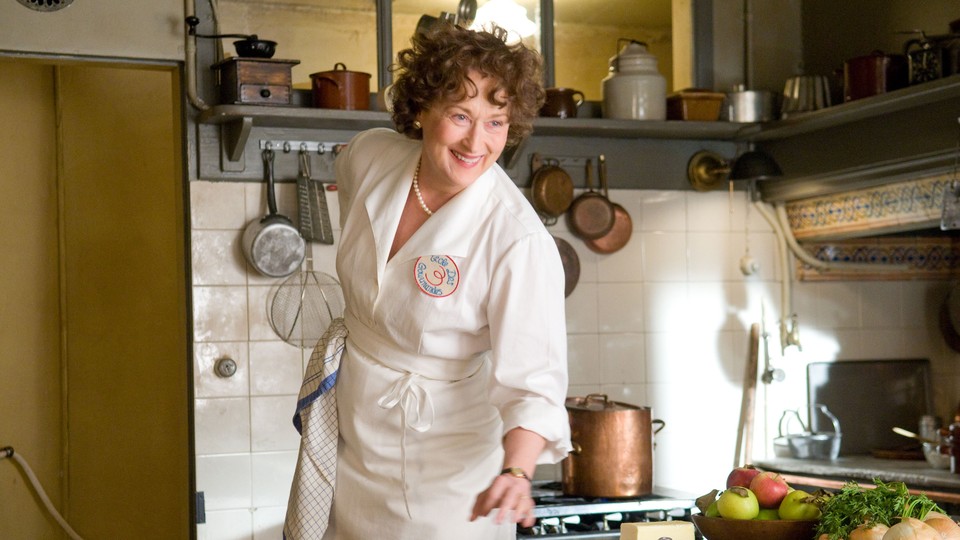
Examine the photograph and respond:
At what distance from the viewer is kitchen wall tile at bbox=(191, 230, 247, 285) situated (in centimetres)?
338

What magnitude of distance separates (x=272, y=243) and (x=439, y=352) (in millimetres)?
1676

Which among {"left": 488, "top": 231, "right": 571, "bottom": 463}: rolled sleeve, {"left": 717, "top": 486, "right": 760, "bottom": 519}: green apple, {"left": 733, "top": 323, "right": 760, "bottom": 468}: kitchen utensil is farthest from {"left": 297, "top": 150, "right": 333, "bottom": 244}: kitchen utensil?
{"left": 717, "top": 486, "right": 760, "bottom": 519}: green apple

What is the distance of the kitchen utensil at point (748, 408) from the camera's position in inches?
155

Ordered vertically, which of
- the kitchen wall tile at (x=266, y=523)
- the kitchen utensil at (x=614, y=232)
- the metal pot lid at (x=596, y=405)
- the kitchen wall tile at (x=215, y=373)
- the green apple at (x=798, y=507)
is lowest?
the kitchen wall tile at (x=266, y=523)

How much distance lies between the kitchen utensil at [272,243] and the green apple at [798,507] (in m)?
1.92

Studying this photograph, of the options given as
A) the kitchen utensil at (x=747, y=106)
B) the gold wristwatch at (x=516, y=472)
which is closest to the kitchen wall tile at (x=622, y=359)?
the kitchen utensil at (x=747, y=106)

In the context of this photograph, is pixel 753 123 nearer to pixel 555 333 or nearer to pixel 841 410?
pixel 841 410

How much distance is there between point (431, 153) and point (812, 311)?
257 centimetres

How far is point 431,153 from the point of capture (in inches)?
72.2

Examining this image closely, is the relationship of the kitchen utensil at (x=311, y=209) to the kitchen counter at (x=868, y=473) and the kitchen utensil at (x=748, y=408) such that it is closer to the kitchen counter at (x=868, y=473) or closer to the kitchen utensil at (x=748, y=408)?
the kitchen utensil at (x=748, y=408)

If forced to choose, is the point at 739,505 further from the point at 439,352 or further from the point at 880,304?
the point at 880,304

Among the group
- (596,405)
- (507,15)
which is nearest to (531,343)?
(596,405)

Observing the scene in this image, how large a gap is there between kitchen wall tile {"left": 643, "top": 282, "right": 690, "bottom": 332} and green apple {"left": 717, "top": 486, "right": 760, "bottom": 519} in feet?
6.69

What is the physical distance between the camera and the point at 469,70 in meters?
1.78
